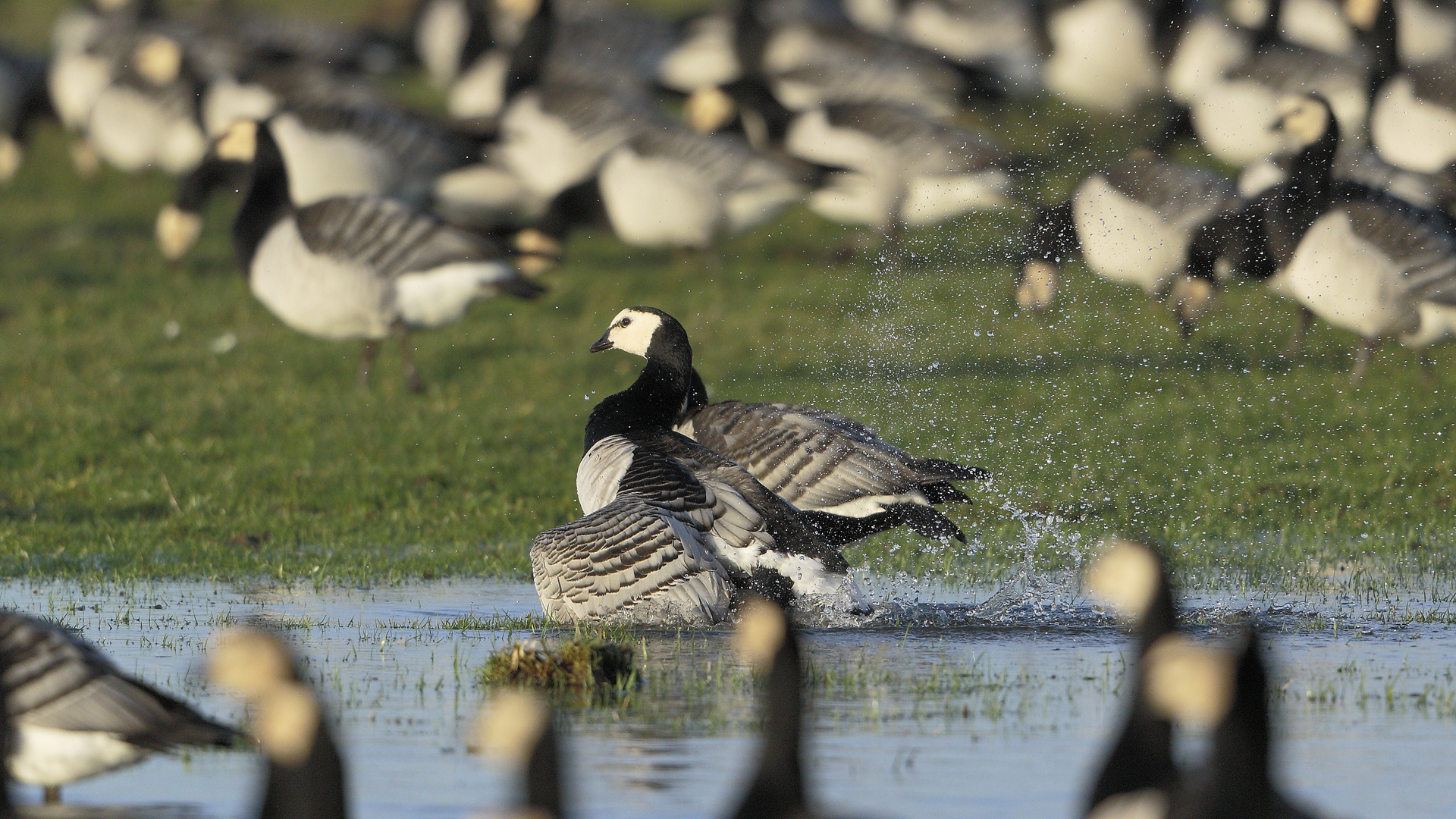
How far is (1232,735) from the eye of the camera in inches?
Answer: 154

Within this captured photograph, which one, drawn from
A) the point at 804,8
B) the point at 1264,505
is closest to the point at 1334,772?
the point at 1264,505

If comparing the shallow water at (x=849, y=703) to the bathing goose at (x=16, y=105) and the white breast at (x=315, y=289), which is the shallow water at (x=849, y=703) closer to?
the white breast at (x=315, y=289)

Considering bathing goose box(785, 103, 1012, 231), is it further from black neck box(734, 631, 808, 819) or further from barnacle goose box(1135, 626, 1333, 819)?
barnacle goose box(1135, 626, 1333, 819)

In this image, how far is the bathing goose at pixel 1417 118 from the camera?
1753cm

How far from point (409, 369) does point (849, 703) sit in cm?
816

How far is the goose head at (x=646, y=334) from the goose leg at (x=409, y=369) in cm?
439

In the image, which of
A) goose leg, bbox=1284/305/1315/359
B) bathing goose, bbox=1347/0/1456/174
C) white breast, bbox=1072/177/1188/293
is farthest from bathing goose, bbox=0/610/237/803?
bathing goose, bbox=1347/0/1456/174

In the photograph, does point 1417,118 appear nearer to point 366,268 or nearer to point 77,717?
point 366,268

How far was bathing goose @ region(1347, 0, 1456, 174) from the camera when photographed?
17531 mm

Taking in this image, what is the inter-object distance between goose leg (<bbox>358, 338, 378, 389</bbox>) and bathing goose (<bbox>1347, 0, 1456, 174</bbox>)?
9.00 meters

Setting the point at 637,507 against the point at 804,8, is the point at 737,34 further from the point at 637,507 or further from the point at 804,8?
the point at 637,507

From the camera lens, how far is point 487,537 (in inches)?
403

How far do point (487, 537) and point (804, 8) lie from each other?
61.5 ft

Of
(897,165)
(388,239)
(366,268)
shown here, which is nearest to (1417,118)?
(897,165)
